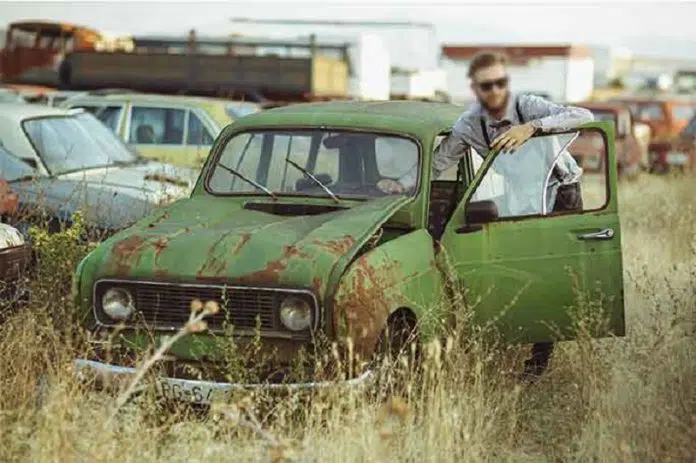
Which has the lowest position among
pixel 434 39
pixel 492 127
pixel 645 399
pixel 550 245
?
pixel 645 399

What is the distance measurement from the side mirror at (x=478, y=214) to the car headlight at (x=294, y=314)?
1119 mm

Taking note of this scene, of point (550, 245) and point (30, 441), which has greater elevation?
point (550, 245)

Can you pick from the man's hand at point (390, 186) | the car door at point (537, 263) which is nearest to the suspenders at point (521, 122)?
the car door at point (537, 263)

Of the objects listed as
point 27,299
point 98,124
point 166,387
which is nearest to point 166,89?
point 98,124

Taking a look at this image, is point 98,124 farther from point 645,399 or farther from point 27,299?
point 645,399

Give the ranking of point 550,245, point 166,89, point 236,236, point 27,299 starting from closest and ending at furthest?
point 236,236, point 550,245, point 27,299, point 166,89

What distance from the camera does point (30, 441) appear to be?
517cm

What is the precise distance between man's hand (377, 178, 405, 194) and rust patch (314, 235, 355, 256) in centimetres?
85

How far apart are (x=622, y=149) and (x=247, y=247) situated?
15591 millimetres

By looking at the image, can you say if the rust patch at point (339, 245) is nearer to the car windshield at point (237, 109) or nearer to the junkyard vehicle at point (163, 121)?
the junkyard vehicle at point (163, 121)

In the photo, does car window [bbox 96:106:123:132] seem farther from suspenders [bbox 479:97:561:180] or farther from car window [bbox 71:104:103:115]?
suspenders [bbox 479:97:561:180]

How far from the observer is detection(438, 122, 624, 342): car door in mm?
6691

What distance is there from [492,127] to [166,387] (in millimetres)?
2319

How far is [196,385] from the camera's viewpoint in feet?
19.5
